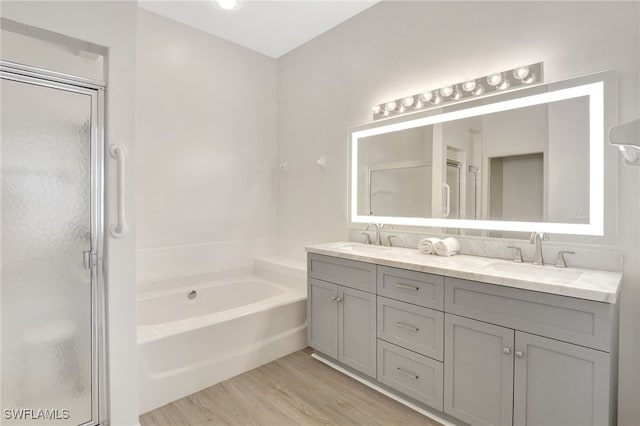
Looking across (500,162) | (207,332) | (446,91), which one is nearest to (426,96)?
(446,91)

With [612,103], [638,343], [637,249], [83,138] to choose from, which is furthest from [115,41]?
[638,343]

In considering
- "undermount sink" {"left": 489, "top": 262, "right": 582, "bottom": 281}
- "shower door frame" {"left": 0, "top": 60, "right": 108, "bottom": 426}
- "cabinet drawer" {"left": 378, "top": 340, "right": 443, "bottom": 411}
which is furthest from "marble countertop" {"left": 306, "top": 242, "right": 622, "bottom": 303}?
"shower door frame" {"left": 0, "top": 60, "right": 108, "bottom": 426}

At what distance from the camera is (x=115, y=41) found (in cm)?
165

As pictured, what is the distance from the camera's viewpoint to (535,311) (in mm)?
1444

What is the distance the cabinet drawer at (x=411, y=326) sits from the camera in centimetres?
178

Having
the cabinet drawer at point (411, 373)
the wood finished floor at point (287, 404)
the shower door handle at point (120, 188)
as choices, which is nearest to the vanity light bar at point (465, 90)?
Answer: the cabinet drawer at point (411, 373)

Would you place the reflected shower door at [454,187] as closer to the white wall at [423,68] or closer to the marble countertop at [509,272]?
the marble countertop at [509,272]

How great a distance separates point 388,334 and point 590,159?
58.0 inches

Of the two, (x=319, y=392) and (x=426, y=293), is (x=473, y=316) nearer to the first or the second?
(x=426, y=293)

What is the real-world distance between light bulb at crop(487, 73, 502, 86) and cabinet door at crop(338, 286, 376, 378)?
60.2 inches

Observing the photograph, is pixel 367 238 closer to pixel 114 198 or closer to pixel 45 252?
pixel 114 198

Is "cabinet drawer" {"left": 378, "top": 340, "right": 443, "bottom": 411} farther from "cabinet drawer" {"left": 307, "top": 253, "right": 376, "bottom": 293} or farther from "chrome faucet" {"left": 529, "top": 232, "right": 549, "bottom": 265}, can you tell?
"chrome faucet" {"left": 529, "top": 232, "right": 549, "bottom": 265}

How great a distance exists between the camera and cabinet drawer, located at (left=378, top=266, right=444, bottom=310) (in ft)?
5.83

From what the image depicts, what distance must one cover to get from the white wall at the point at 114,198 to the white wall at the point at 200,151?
1.23 meters
